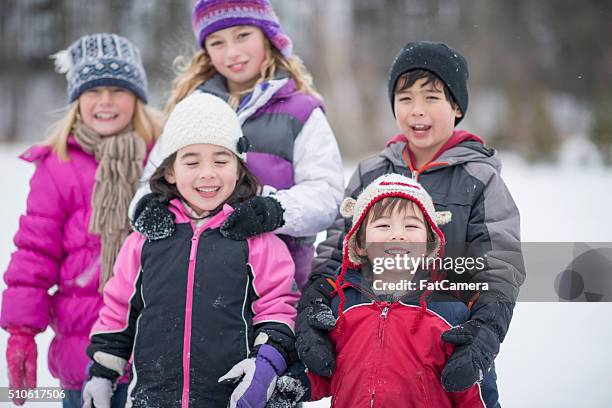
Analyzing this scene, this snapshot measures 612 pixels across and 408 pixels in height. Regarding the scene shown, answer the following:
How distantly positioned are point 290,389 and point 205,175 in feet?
2.35

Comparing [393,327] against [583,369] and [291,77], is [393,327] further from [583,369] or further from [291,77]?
[583,369]

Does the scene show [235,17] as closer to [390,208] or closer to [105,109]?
[105,109]

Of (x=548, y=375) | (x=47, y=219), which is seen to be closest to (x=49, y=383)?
(x=47, y=219)

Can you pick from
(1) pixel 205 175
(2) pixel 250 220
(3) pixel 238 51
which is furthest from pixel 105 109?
(2) pixel 250 220

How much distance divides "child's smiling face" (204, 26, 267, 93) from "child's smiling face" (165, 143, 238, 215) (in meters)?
0.46

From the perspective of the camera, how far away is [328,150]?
7.73ft

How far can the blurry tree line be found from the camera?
382 inches

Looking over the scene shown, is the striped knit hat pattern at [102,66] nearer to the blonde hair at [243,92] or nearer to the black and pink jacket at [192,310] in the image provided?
the blonde hair at [243,92]

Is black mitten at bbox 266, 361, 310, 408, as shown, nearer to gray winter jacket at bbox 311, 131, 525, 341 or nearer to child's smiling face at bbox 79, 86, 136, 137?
gray winter jacket at bbox 311, 131, 525, 341

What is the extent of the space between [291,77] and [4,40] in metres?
11.8

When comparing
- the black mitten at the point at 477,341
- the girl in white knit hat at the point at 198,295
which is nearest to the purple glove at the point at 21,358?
the girl in white knit hat at the point at 198,295

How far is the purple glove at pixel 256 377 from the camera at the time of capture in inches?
74.3

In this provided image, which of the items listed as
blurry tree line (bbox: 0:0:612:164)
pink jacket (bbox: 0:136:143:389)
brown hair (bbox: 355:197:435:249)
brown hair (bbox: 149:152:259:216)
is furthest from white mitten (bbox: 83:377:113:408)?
blurry tree line (bbox: 0:0:612:164)
